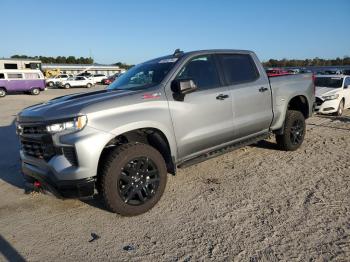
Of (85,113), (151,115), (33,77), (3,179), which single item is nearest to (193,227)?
(151,115)

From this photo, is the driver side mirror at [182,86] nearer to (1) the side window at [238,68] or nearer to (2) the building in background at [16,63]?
(1) the side window at [238,68]

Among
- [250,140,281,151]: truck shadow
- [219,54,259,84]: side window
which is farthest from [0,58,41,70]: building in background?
[219,54,259,84]: side window

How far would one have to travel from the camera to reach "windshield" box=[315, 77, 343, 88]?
12438mm

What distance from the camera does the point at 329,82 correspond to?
1280cm

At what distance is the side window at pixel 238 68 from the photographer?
5.11 metres

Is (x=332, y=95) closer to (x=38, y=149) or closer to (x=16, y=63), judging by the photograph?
(x=38, y=149)

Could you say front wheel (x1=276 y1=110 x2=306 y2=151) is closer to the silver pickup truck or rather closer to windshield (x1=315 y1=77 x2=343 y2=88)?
the silver pickup truck

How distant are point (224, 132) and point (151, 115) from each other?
1329mm

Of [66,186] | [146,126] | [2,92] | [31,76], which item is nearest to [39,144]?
[66,186]

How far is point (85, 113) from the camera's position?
3.55 meters

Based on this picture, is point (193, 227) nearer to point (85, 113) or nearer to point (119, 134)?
point (119, 134)

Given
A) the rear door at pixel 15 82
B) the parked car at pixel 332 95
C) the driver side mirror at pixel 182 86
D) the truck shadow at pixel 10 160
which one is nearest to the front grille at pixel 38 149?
the truck shadow at pixel 10 160

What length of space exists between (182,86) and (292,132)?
3056 millimetres

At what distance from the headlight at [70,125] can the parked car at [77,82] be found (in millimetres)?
40893
